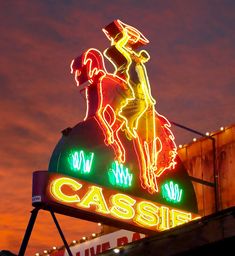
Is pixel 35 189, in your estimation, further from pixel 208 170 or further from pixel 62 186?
pixel 208 170

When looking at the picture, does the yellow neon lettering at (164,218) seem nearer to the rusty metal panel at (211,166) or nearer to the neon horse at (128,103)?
the neon horse at (128,103)

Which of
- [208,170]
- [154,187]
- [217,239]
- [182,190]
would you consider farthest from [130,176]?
[217,239]

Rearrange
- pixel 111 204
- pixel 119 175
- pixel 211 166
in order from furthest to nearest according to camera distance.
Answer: pixel 211 166 → pixel 119 175 → pixel 111 204

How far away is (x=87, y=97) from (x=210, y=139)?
5.27m

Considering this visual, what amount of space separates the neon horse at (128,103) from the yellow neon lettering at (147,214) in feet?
1.59

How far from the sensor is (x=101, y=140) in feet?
51.4

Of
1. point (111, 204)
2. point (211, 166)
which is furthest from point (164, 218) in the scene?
point (211, 166)

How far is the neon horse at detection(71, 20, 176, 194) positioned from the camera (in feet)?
52.7

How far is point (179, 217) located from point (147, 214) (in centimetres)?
123

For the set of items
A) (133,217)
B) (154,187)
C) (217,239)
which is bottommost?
(217,239)

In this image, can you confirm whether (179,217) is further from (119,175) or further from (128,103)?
(128,103)

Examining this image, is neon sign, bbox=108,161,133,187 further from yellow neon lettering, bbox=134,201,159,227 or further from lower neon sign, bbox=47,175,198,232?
yellow neon lettering, bbox=134,201,159,227

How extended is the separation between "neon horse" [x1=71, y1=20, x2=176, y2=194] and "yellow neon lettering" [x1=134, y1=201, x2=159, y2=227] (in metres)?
0.49

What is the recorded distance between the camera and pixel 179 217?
54.7ft
